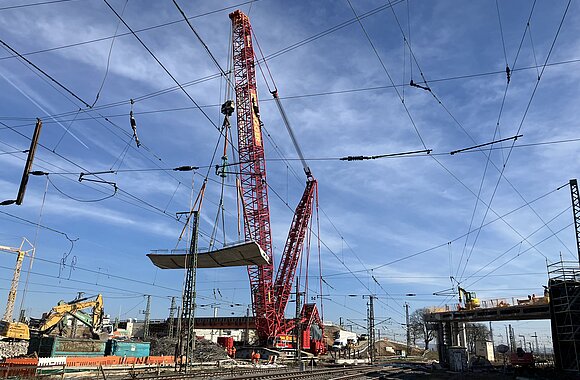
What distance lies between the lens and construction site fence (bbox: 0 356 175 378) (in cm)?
2697

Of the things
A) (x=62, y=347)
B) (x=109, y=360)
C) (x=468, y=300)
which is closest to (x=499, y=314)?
(x=468, y=300)

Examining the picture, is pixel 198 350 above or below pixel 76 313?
below

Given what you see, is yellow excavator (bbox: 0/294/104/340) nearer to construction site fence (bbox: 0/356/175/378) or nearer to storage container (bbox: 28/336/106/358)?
storage container (bbox: 28/336/106/358)

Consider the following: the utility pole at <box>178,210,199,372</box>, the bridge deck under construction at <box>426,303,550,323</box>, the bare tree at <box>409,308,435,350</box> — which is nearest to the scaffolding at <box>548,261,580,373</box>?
the bridge deck under construction at <box>426,303,550,323</box>

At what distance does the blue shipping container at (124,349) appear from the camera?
139ft

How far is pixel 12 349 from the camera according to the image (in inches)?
1510

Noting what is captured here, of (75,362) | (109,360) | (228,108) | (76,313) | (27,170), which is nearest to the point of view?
(27,170)

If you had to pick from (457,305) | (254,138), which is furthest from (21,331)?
(457,305)

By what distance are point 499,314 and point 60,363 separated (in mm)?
48507

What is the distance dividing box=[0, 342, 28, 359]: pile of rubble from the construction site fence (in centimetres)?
620

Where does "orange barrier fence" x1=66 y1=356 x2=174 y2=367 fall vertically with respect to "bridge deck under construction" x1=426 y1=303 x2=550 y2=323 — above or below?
below

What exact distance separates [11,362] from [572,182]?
41.1 meters

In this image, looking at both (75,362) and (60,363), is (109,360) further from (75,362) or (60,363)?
(60,363)

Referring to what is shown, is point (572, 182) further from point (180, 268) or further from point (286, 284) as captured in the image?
point (286, 284)
